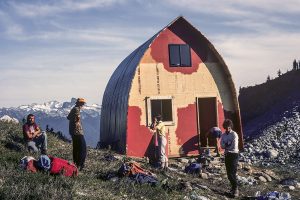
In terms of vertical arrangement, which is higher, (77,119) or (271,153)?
(77,119)

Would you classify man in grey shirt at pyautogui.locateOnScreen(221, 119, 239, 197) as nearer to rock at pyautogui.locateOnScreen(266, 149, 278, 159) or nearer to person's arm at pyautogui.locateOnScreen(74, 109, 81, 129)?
person's arm at pyautogui.locateOnScreen(74, 109, 81, 129)

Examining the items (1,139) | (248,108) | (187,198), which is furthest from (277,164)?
(248,108)

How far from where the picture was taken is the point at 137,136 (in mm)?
15828

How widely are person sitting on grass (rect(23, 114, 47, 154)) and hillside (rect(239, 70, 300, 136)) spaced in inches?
600

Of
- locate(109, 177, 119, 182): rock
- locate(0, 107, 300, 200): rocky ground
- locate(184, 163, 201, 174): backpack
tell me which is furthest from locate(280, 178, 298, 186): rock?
locate(109, 177, 119, 182): rock

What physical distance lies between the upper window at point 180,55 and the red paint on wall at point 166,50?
0.13 m

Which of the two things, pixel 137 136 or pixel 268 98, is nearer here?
pixel 137 136

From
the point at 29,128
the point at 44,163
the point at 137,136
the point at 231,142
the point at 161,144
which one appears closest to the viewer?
the point at 44,163

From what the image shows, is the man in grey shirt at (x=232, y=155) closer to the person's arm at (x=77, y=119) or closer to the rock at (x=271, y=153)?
the person's arm at (x=77, y=119)

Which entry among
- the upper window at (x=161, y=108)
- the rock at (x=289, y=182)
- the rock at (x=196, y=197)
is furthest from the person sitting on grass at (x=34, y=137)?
the rock at (x=289, y=182)

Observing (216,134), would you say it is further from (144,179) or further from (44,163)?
(44,163)

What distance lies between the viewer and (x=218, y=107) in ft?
56.6

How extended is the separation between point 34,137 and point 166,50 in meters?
7.00

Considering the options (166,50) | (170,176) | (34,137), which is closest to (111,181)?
(170,176)
